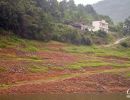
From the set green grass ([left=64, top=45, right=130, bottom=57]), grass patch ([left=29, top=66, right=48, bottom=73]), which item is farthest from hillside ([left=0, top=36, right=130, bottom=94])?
green grass ([left=64, top=45, right=130, bottom=57])

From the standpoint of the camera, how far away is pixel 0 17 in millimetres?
66438

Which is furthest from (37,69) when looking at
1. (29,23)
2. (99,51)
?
(99,51)

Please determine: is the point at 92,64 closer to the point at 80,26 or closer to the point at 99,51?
the point at 99,51

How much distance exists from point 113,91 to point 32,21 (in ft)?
102

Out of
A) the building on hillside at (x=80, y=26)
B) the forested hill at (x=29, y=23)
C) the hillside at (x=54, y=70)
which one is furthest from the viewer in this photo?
the building on hillside at (x=80, y=26)

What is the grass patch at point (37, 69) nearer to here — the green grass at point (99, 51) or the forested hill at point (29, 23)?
the forested hill at point (29, 23)

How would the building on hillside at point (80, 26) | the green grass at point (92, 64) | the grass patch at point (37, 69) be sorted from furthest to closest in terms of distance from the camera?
the building on hillside at point (80, 26), the green grass at point (92, 64), the grass patch at point (37, 69)

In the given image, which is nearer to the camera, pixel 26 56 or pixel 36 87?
pixel 36 87

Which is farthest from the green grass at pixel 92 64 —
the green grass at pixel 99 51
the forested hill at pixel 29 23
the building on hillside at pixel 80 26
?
the building on hillside at pixel 80 26

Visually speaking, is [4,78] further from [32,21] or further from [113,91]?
[32,21]

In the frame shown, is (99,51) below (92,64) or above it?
above

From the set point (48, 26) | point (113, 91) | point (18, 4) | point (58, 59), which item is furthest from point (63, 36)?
point (113, 91)

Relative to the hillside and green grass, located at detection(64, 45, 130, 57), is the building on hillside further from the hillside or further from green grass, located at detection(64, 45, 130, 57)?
the hillside

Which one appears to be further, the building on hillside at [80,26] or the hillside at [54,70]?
the building on hillside at [80,26]
